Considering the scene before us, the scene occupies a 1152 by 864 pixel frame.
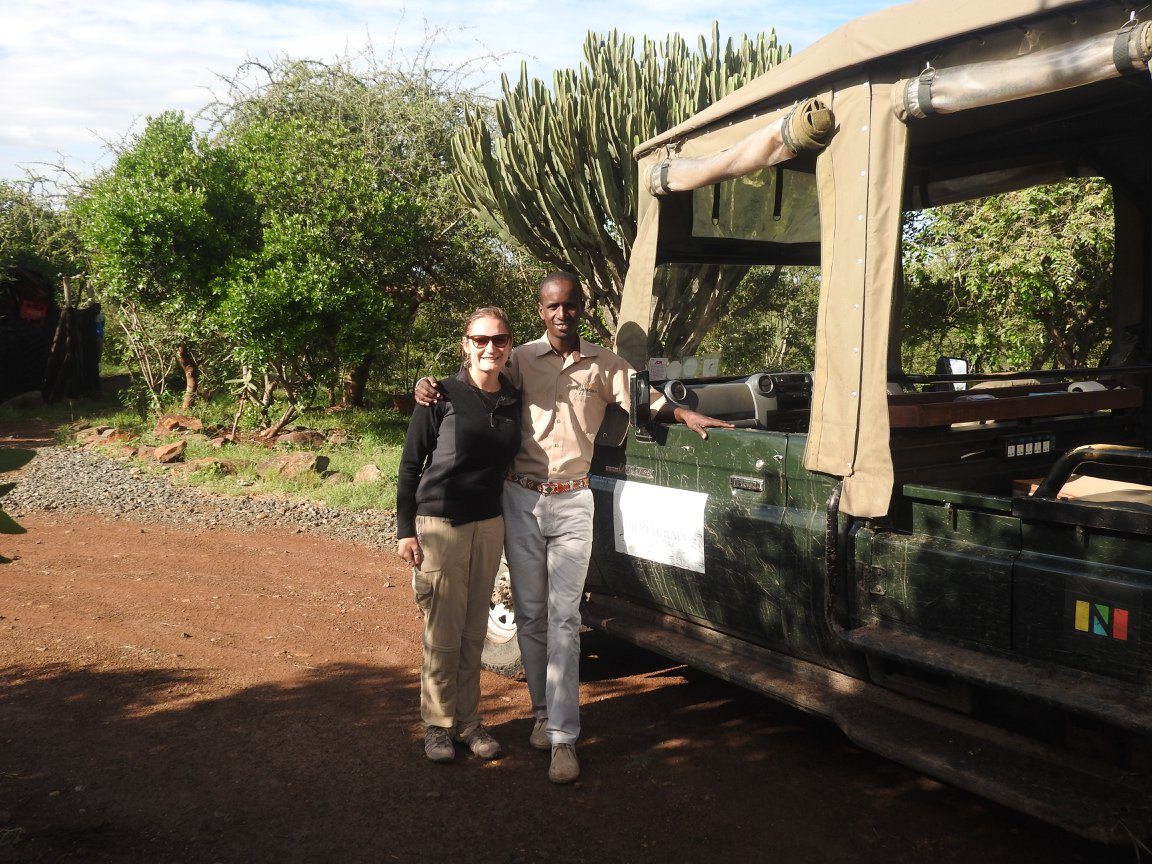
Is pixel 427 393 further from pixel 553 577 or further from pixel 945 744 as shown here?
pixel 945 744

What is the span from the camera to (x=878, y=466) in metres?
3.16

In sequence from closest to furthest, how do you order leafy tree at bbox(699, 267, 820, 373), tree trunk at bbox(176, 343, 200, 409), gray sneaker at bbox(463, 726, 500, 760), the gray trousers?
1. the gray trousers
2. gray sneaker at bbox(463, 726, 500, 760)
3. leafy tree at bbox(699, 267, 820, 373)
4. tree trunk at bbox(176, 343, 200, 409)

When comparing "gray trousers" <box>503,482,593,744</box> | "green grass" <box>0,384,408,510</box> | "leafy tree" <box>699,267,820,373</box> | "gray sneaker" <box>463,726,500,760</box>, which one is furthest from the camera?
"leafy tree" <box>699,267,820,373</box>

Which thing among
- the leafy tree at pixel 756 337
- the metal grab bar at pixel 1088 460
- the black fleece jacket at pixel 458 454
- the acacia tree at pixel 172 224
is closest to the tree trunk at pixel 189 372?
the acacia tree at pixel 172 224

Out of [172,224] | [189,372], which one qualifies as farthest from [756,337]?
[189,372]

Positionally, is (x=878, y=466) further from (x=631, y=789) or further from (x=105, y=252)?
(x=105, y=252)

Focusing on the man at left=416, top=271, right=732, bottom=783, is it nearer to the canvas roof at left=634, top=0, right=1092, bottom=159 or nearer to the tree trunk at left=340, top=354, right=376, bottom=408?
the canvas roof at left=634, top=0, right=1092, bottom=159

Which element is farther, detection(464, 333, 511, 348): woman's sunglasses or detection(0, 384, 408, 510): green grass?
detection(0, 384, 408, 510): green grass

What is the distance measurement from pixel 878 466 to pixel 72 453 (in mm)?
11061

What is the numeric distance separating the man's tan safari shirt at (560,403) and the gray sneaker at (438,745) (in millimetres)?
1053

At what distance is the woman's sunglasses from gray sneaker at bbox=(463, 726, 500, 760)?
1.53 m

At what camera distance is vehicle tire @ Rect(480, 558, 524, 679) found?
475 cm

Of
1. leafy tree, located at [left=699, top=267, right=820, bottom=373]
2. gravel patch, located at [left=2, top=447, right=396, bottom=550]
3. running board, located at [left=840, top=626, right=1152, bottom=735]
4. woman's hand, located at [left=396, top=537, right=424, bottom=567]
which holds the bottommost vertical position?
gravel patch, located at [left=2, top=447, right=396, bottom=550]

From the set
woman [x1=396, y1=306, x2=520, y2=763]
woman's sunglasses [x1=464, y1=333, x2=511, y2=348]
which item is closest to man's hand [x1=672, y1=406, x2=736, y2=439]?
woman [x1=396, y1=306, x2=520, y2=763]
